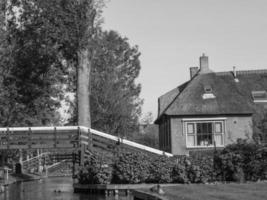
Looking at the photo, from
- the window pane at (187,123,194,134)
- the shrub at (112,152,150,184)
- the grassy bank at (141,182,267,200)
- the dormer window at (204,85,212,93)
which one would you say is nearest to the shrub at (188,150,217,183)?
the shrub at (112,152,150,184)

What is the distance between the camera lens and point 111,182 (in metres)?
22.3

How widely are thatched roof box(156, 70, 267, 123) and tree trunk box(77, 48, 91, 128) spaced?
1270 cm

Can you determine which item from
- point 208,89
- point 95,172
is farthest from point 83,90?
point 208,89

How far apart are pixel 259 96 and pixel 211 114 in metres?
4.88

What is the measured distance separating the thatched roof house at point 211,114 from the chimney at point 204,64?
10.0 feet

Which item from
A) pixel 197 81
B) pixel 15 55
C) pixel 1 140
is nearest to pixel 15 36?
pixel 15 55

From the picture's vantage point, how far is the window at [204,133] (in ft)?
133

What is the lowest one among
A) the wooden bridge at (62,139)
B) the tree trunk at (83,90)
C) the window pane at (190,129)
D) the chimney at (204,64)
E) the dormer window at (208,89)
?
the wooden bridge at (62,139)

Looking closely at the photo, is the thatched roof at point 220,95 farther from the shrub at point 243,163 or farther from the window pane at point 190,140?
the shrub at point 243,163

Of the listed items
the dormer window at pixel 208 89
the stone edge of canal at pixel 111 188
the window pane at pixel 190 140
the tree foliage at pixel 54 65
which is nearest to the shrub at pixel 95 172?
the stone edge of canal at pixel 111 188

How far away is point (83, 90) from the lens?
96.2ft

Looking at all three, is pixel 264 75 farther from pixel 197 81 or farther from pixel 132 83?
pixel 132 83

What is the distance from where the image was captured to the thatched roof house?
40625mm

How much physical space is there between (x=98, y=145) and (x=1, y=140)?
5081mm
